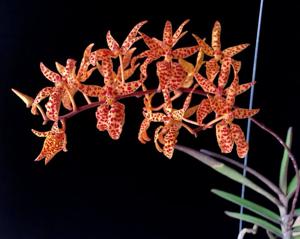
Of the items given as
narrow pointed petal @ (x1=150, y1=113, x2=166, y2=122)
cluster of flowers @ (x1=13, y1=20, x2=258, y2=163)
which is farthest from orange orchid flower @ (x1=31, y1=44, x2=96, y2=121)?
narrow pointed petal @ (x1=150, y1=113, x2=166, y2=122)

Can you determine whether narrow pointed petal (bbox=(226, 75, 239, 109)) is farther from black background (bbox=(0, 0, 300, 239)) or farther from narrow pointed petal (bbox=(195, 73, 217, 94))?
black background (bbox=(0, 0, 300, 239))

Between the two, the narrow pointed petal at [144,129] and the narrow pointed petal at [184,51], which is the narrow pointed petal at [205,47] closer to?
the narrow pointed petal at [184,51]

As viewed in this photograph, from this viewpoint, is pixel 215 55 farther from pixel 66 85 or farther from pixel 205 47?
pixel 66 85

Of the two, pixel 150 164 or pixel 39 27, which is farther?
pixel 150 164

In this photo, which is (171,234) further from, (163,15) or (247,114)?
(247,114)

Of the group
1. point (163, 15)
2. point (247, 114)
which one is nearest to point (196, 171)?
point (163, 15)

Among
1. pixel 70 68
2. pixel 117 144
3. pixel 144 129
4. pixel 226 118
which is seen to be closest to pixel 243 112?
pixel 226 118

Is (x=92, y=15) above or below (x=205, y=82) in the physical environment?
above

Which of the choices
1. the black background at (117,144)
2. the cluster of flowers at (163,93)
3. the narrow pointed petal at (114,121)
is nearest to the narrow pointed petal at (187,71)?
the cluster of flowers at (163,93)
